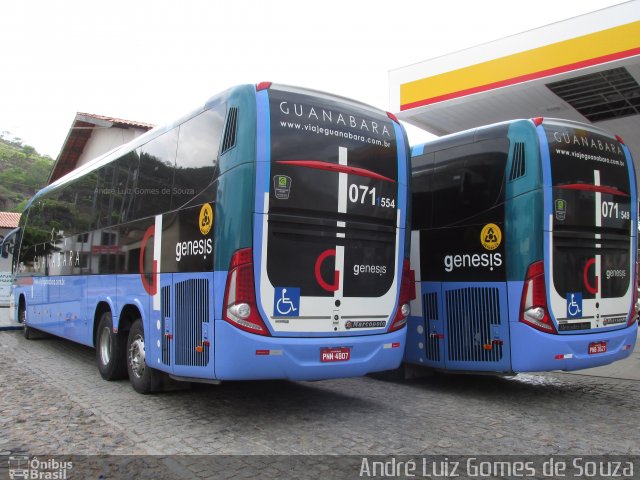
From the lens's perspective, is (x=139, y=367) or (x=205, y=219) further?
(x=139, y=367)

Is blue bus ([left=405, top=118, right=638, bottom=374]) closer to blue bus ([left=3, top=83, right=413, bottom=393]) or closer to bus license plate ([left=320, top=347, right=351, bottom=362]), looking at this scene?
blue bus ([left=3, top=83, right=413, bottom=393])

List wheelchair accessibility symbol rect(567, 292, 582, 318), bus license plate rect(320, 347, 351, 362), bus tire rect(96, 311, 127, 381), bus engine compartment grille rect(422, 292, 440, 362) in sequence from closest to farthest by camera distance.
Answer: bus license plate rect(320, 347, 351, 362)
wheelchair accessibility symbol rect(567, 292, 582, 318)
bus engine compartment grille rect(422, 292, 440, 362)
bus tire rect(96, 311, 127, 381)

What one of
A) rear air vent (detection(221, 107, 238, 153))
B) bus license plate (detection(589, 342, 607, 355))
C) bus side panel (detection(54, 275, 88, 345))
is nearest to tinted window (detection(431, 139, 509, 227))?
bus license plate (detection(589, 342, 607, 355))

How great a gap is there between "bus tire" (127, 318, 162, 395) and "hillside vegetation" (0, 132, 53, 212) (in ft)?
216

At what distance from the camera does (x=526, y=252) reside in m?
6.84

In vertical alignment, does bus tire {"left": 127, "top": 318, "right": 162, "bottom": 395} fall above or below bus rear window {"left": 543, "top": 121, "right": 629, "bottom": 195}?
below

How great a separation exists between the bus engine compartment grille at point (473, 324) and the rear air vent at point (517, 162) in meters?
1.48

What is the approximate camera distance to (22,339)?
13688 millimetres

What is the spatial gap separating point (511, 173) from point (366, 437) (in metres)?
3.79

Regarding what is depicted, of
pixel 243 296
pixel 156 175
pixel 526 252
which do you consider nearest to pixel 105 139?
pixel 156 175

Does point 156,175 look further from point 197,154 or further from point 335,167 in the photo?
point 335,167

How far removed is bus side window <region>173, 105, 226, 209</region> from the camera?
20.0 ft

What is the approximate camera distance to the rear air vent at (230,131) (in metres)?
5.82

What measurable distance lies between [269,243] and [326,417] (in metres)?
2.13
